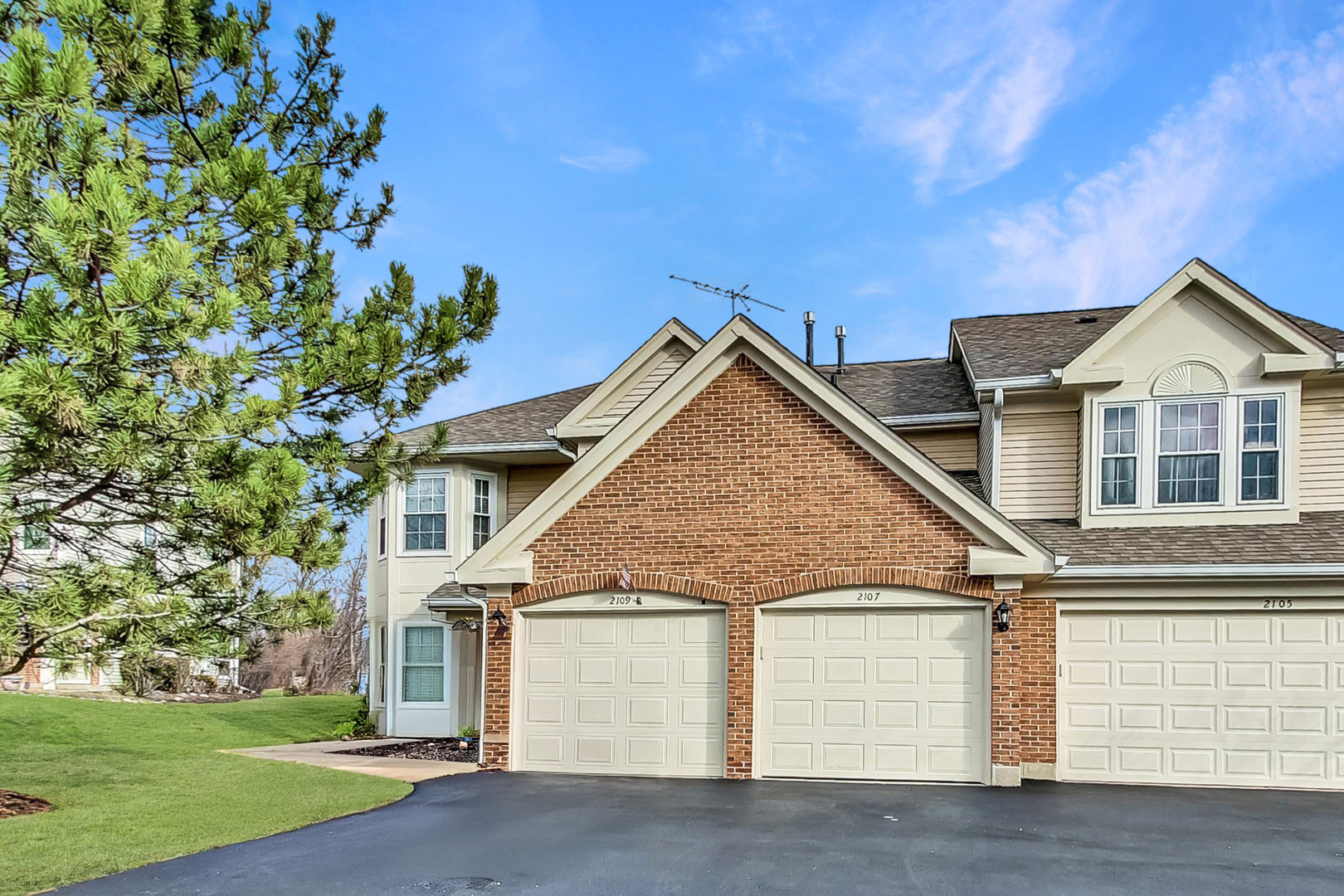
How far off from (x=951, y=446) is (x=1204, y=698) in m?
5.54

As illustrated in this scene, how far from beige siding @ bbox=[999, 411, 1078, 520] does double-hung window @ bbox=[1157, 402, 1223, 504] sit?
1210 mm

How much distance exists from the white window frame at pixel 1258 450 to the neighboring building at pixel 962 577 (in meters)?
0.03

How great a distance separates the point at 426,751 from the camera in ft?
57.7

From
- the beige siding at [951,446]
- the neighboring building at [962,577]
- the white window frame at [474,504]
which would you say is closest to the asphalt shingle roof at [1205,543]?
the neighboring building at [962,577]

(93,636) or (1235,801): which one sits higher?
(93,636)

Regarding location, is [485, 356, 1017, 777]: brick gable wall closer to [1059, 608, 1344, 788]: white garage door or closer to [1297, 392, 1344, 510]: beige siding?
[1059, 608, 1344, 788]: white garage door

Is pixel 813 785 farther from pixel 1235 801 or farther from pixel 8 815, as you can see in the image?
pixel 8 815

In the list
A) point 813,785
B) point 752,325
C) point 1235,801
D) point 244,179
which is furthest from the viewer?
point 752,325

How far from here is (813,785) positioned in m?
13.5

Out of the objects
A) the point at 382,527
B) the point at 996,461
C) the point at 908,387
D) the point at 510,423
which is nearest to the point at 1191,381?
the point at 996,461

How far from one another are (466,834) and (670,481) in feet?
19.5

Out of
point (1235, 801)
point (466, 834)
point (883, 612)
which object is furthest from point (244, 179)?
point (1235, 801)

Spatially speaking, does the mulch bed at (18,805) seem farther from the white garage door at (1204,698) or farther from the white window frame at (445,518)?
the white garage door at (1204,698)

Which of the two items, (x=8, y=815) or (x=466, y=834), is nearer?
(x=466, y=834)
